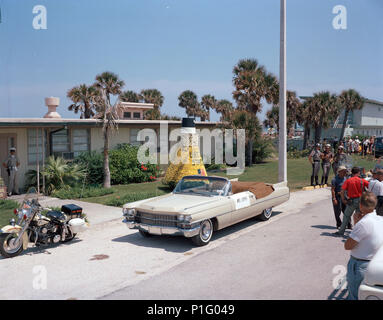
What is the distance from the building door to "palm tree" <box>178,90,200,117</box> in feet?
135

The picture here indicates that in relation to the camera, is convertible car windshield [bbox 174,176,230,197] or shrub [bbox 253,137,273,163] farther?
shrub [bbox 253,137,273,163]

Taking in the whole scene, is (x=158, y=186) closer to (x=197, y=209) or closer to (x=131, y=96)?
(x=197, y=209)

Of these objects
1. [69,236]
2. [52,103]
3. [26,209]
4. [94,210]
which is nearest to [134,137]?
[52,103]

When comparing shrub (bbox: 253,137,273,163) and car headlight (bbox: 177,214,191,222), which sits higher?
shrub (bbox: 253,137,273,163)

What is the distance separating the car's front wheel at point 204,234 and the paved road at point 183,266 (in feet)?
0.46

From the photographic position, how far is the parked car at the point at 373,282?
4.20 metres

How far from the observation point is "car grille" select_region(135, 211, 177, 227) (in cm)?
790

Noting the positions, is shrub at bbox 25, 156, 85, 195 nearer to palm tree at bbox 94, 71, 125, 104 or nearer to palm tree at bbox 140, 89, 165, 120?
palm tree at bbox 94, 71, 125, 104

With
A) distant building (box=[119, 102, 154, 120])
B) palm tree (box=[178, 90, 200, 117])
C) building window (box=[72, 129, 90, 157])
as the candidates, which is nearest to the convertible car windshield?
building window (box=[72, 129, 90, 157])

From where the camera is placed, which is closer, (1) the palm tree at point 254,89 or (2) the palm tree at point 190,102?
(1) the palm tree at point 254,89

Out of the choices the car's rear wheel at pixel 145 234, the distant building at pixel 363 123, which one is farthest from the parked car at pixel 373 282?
the distant building at pixel 363 123

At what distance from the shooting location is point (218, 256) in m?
7.48

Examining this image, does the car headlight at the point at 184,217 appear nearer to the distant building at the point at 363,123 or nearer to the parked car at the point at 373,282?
the parked car at the point at 373,282

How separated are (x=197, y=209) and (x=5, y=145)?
10.2m
